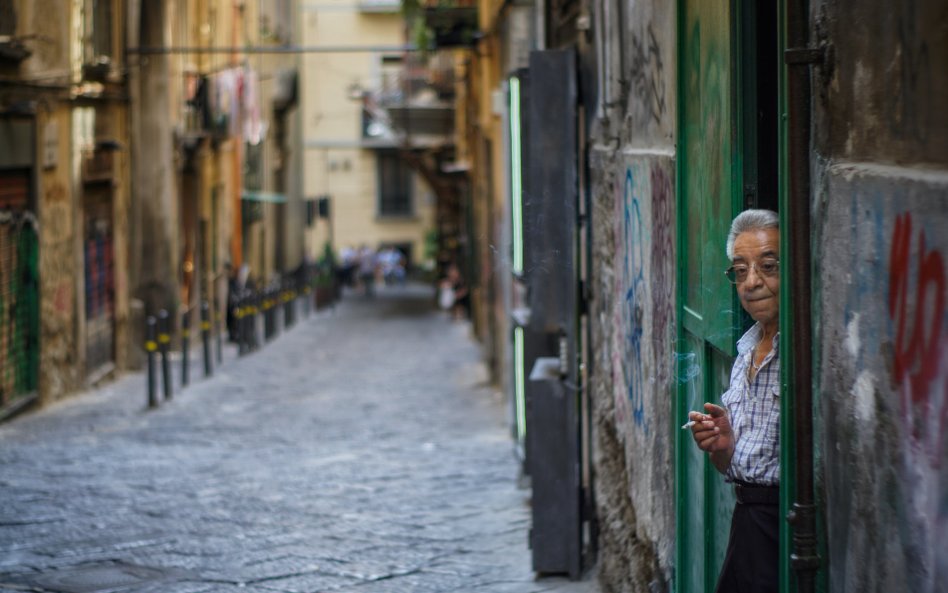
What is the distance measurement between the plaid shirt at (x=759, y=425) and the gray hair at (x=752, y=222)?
249 millimetres

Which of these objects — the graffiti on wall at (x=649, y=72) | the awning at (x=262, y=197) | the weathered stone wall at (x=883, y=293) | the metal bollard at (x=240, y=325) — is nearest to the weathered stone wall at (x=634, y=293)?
the graffiti on wall at (x=649, y=72)

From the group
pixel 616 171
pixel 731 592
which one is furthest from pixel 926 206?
pixel 616 171

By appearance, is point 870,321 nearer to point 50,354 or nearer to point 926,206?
point 926,206

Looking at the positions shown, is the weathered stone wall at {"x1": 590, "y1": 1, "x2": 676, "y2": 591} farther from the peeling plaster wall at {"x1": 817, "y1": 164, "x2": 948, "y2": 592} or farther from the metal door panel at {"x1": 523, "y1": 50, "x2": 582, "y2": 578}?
the peeling plaster wall at {"x1": 817, "y1": 164, "x2": 948, "y2": 592}

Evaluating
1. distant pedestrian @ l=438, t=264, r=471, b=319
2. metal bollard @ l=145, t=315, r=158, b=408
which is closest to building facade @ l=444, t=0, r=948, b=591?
metal bollard @ l=145, t=315, r=158, b=408

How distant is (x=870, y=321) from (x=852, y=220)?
0.69 ft

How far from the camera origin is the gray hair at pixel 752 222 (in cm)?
355

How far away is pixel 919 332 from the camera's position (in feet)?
8.01

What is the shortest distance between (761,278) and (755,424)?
34 cm

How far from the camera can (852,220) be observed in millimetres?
2826

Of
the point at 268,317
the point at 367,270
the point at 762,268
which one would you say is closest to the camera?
the point at 762,268

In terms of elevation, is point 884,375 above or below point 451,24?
below

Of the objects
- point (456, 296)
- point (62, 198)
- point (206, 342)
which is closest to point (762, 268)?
point (62, 198)

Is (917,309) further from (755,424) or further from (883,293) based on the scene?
(755,424)
